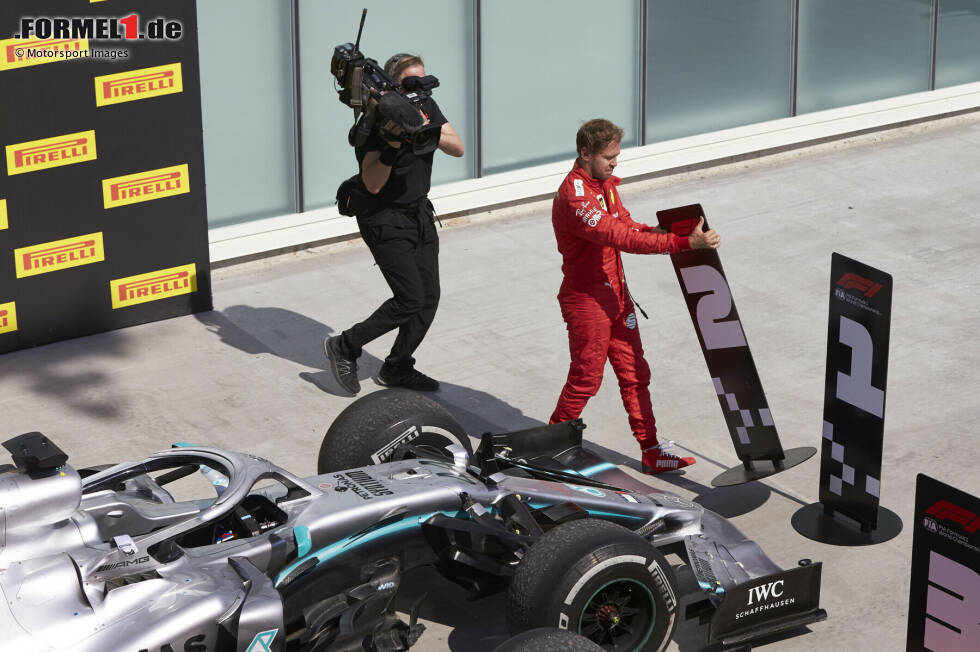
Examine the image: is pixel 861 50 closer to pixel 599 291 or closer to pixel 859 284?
pixel 599 291

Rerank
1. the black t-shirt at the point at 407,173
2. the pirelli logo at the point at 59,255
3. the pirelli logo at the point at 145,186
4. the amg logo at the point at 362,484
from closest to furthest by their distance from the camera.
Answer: the amg logo at the point at 362,484 → the black t-shirt at the point at 407,173 → the pirelli logo at the point at 59,255 → the pirelli logo at the point at 145,186

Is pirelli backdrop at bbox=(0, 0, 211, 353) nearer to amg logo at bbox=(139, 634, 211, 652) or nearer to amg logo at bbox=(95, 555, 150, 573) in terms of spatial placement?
amg logo at bbox=(95, 555, 150, 573)

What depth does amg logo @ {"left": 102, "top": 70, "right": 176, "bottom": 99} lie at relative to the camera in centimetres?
862

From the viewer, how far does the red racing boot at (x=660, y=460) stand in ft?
23.8

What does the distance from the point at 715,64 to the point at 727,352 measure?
613 cm

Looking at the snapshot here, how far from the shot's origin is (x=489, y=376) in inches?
334

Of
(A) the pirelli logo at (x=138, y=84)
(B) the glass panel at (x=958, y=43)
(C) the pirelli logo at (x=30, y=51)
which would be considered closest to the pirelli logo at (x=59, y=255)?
(A) the pirelli logo at (x=138, y=84)

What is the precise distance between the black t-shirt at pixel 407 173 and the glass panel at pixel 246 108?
2.54 meters

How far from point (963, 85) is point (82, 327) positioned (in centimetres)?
888

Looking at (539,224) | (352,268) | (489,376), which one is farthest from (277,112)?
(489,376)

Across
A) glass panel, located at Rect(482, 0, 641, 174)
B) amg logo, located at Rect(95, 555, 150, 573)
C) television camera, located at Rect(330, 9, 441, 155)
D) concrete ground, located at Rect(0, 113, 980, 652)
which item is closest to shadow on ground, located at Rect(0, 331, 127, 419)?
concrete ground, located at Rect(0, 113, 980, 652)

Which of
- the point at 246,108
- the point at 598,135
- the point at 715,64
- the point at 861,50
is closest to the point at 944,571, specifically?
the point at 598,135

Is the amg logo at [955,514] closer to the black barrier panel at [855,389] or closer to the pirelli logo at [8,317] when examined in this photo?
the black barrier panel at [855,389]

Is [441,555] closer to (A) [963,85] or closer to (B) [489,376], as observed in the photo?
(B) [489,376]
